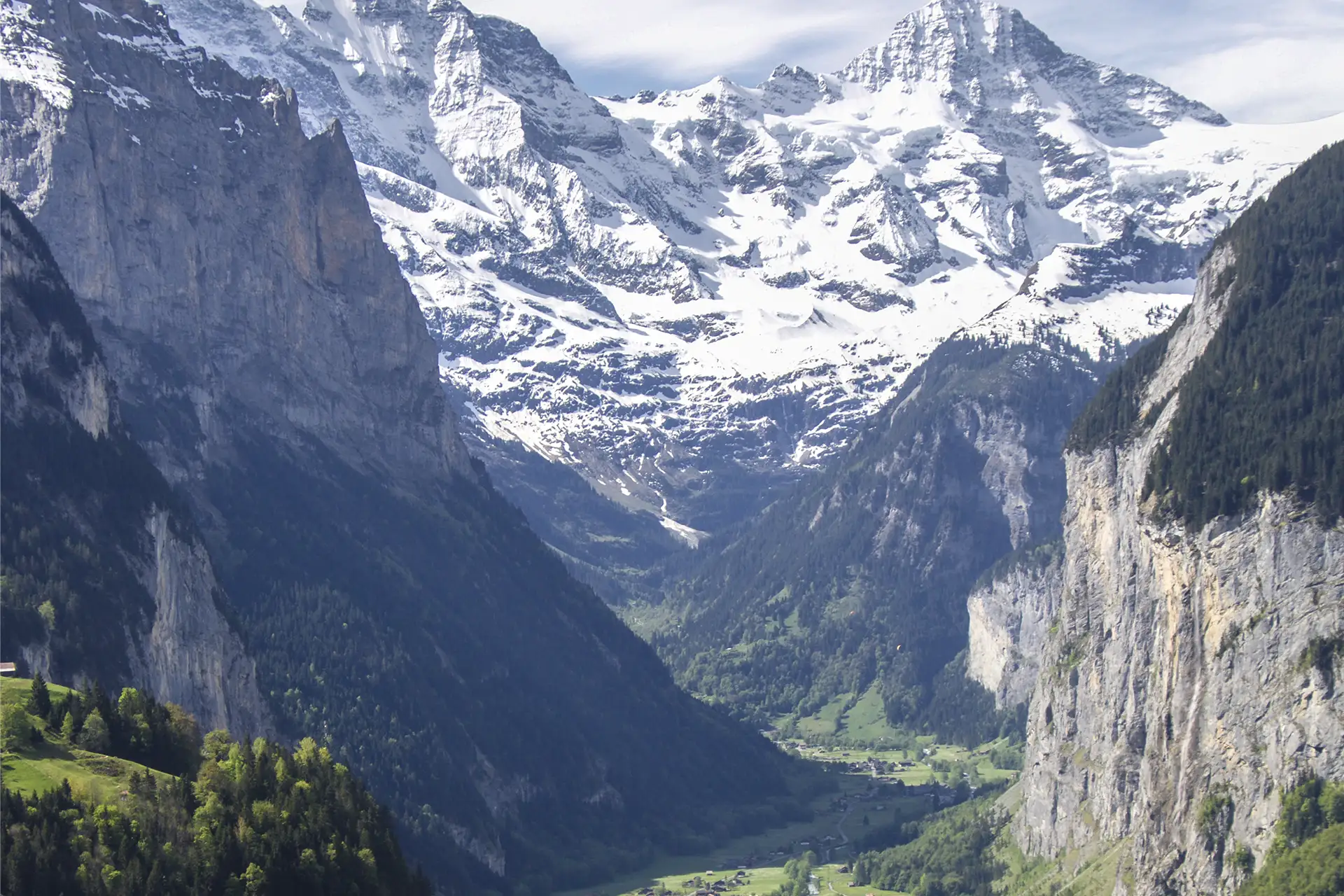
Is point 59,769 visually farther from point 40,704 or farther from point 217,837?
point 217,837

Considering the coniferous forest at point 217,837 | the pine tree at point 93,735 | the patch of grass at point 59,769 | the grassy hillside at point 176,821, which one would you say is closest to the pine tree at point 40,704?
the grassy hillside at point 176,821

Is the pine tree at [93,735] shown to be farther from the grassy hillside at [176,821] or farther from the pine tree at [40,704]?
the pine tree at [40,704]

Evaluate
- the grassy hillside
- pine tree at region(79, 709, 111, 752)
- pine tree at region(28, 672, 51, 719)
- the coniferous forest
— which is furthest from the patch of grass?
the coniferous forest

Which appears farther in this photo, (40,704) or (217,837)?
(40,704)

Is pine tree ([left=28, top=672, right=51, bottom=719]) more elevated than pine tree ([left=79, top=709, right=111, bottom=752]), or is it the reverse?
pine tree ([left=28, top=672, right=51, bottom=719])

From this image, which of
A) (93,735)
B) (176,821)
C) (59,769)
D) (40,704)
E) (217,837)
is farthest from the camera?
(40,704)

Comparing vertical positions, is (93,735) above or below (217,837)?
above

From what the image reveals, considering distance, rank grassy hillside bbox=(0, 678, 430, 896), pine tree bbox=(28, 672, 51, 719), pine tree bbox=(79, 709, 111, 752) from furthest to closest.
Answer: pine tree bbox=(28, 672, 51, 719) → pine tree bbox=(79, 709, 111, 752) → grassy hillside bbox=(0, 678, 430, 896)

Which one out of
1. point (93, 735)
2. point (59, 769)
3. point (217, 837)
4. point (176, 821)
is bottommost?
point (217, 837)

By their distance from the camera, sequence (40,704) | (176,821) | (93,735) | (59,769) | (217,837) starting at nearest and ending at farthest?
1. (176,821)
2. (217,837)
3. (59,769)
4. (93,735)
5. (40,704)

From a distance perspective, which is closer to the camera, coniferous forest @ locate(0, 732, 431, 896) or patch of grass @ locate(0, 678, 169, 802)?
coniferous forest @ locate(0, 732, 431, 896)

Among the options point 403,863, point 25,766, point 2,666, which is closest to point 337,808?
point 403,863

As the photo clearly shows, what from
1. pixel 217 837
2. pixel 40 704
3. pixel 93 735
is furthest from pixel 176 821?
pixel 40 704

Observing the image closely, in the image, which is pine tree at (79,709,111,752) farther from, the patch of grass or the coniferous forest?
the coniferous forest
